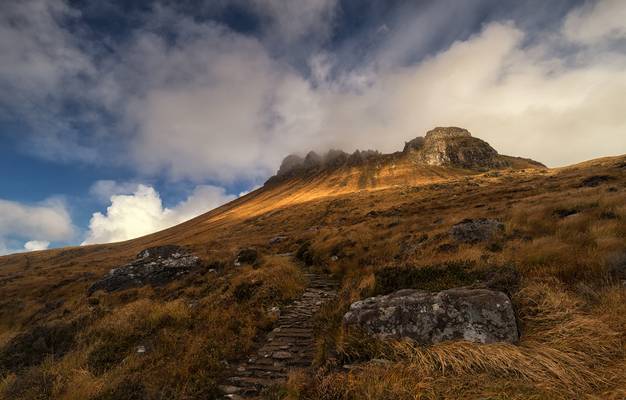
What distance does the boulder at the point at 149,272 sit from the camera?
22016mm

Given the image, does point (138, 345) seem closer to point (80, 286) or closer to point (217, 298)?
point (217, 298)

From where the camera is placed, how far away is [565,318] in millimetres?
6316

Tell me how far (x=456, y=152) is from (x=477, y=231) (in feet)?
476

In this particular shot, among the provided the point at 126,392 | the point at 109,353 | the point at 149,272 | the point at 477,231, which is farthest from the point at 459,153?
the point at 126,392

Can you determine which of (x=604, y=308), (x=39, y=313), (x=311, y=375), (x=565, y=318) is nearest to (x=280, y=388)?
(x=311, y=375)

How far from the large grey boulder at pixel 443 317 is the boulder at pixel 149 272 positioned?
18786mm

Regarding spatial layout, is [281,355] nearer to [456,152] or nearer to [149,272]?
[149,272]

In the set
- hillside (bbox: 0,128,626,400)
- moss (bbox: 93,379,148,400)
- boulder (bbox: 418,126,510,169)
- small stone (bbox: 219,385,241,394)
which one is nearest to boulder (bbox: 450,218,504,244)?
hillside (bbox: 0,128,626,400)

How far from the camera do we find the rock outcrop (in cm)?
13675

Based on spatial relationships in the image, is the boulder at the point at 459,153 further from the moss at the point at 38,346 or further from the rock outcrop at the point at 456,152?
the moss at the point at 38,346

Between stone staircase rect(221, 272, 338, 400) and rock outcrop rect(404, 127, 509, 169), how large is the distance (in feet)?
466

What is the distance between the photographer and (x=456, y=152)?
472ft

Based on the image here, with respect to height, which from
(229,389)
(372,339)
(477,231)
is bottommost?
(229,389)

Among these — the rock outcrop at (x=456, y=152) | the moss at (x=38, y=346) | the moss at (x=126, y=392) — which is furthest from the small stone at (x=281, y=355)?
the rock outcrop at (x=456, y=152)
